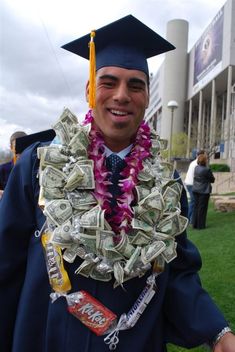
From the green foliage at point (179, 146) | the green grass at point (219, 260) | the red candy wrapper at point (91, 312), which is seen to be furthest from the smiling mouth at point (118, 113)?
the green foliage at point (179, 146)

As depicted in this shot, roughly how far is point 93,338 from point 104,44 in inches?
51.6

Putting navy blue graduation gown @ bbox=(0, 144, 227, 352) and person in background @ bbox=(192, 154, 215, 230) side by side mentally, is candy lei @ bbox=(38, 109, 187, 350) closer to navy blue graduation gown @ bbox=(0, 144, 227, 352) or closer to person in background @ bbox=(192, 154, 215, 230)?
navy blue graduation gown @ bbox=(0, 144, 227, 352)

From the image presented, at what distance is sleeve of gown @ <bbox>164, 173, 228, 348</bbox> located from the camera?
159 centimetres

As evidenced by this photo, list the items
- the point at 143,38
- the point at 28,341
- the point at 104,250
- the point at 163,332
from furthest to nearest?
the point at 143,38, the point at 163,332, the point at 28,341, the point at 104,250

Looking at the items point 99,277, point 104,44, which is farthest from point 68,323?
point 104,44

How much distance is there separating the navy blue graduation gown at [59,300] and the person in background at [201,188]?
6.85m

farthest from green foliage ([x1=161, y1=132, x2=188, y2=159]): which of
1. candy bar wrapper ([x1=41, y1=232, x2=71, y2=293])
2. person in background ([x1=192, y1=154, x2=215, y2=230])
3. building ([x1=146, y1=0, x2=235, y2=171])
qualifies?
candy bar wrapper ([x1=41, y1=232, x2=71, y2=293])

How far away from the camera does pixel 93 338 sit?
61.5 inches

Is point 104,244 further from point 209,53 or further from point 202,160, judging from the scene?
point 209,53

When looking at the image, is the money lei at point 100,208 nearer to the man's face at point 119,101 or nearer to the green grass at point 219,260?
the man's face at point 119,101

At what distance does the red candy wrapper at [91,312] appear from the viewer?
1.53 metres

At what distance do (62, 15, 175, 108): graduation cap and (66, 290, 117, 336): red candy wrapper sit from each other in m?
0.93

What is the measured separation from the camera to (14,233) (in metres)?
1.67

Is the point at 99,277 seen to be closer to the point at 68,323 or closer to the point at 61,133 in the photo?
the point at 68,323
